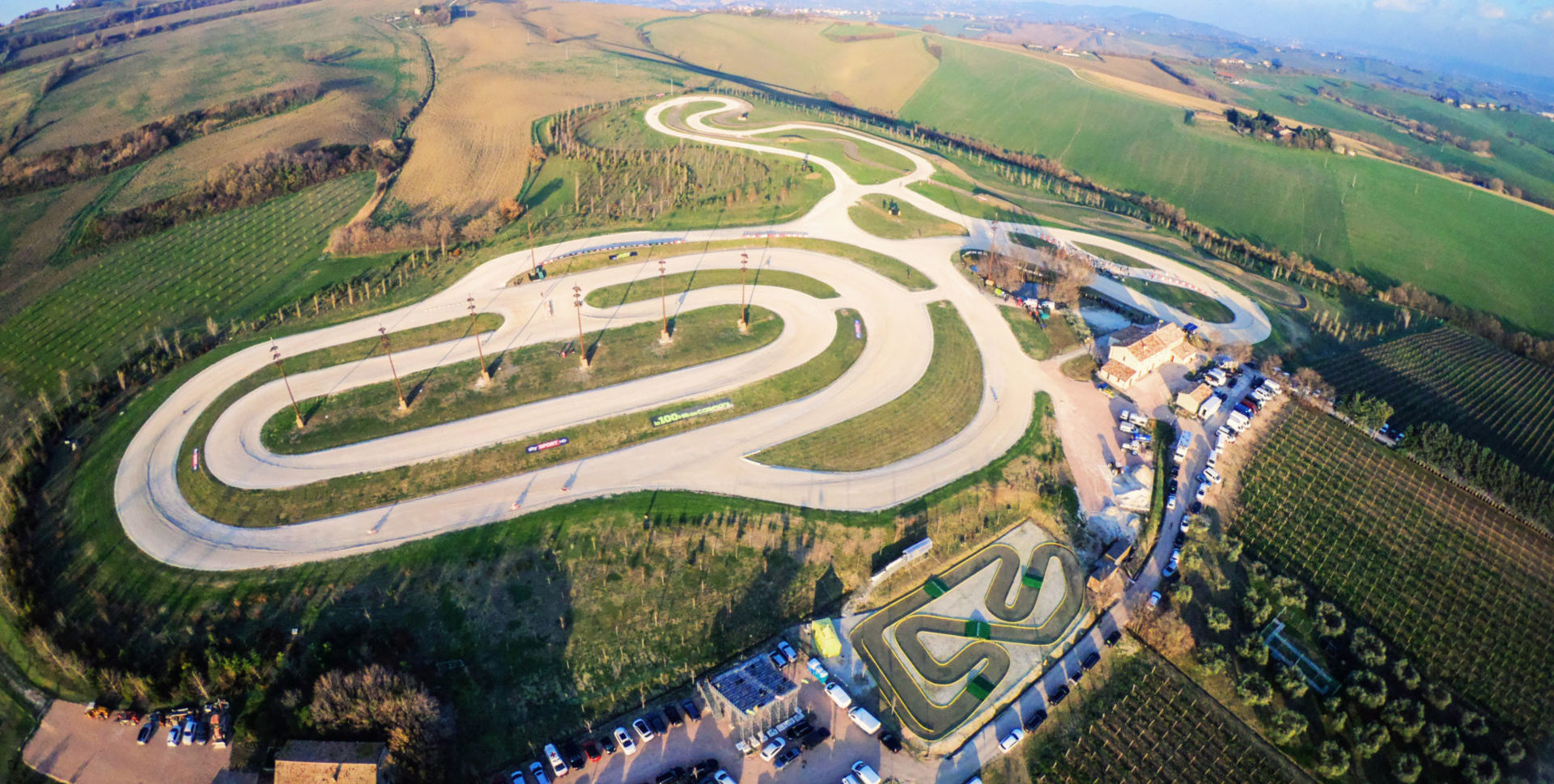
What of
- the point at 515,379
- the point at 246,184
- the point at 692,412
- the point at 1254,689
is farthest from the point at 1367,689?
the point at 246,184

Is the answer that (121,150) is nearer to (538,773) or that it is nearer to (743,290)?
(743,290)

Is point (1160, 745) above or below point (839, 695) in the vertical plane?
below

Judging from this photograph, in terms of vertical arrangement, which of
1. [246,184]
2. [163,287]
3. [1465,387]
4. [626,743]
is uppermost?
[1465,387]

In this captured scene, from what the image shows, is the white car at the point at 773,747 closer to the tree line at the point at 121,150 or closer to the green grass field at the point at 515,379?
the green grass field at the point at 515,379

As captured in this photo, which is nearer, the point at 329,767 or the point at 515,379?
the point at 329,767

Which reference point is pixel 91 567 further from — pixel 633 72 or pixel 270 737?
pixel 633 72

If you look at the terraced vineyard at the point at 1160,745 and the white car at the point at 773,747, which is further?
the terraced vineyard at the point at 1160,745

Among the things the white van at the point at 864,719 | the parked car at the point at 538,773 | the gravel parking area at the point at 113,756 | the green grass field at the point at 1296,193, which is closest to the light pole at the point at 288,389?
the gravel parking area at the point at 113,756

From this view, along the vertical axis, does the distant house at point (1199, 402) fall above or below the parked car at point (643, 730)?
above
